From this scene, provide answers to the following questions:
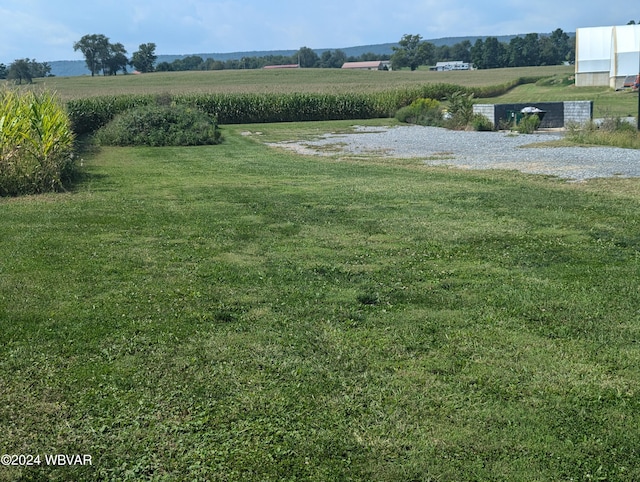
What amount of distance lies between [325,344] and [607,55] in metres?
50.8

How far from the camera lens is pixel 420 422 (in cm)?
352

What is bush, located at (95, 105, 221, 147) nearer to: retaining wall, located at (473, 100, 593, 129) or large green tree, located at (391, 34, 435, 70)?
retaining wall, located at (473, 100, 593, 129)

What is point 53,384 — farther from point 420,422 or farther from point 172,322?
point 420,422

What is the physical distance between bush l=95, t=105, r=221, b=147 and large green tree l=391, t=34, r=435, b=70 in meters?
114

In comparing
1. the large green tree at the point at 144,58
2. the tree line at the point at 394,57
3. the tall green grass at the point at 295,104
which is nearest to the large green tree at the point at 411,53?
the tree line at the point at 394,57

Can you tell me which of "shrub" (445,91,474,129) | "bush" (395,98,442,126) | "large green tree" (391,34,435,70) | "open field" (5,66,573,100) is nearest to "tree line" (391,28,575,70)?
"large green tree" (391,34,435,70)

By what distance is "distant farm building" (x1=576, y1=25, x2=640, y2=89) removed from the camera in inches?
1754

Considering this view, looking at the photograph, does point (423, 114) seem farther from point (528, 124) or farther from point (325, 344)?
point (325, 344)

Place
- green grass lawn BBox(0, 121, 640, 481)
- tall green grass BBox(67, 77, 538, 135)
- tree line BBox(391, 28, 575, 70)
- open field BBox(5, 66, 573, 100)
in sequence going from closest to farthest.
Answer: green grass lawn BBox(0, 121, 640, 481)
tall green grass BBox(67, 77, 538, 135)
open field BBox(5, 66, 573, 100)
tree line BBox(391, 28, 575, 70)

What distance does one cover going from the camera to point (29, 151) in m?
11.4

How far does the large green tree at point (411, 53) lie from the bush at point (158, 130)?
372 ft

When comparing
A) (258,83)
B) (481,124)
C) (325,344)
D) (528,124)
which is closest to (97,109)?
(481,124)

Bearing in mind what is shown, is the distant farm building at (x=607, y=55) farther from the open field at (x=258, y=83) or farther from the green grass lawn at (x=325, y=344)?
the green grass lawn at (x=325, y=344)

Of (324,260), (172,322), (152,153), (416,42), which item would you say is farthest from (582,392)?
(416,42)
